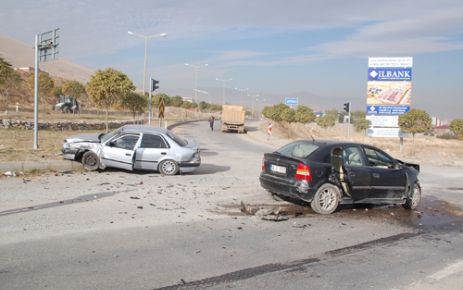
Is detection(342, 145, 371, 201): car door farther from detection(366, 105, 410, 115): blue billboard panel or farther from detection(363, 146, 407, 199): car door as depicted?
A: detection(366, 105, 410, 115): blue billboard panel

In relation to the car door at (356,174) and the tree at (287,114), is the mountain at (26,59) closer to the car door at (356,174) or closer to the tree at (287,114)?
Result: the tree at (287,114)

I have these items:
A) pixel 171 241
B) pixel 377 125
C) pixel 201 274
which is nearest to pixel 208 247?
pixel 171 241

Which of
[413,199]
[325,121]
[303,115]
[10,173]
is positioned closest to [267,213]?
[413,199]

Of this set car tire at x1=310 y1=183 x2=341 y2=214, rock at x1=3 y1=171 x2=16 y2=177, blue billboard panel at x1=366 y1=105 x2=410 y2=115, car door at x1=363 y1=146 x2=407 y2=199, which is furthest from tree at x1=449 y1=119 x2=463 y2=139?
rock at x1=3 y1=171 x2=16 y2=177

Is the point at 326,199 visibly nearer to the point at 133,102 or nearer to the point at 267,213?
the point at 267,213

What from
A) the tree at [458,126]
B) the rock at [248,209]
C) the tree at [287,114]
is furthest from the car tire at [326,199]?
the tree at [287,114]

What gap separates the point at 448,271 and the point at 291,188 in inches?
145

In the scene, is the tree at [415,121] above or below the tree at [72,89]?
below

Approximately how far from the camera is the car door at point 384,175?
9.73 meters

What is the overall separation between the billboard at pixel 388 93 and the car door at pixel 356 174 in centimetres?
2310

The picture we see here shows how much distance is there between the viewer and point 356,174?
31.1 feet

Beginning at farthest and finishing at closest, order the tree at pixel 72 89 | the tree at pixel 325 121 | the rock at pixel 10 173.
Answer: the tree at pixel 325 121 → the tree at pixel 72 89 → the rock at pixel 10 173

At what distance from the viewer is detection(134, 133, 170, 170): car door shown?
13.8 metres

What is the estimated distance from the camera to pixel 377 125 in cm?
3212
